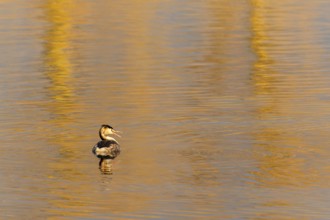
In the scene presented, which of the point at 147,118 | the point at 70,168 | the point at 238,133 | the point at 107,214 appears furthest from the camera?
the point at 147,118

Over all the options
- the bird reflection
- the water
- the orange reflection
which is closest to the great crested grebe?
the bird reflection

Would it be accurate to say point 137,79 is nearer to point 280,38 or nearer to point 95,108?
point 95,108

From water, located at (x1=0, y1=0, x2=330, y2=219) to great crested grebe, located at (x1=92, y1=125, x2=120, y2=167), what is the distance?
0.19 m

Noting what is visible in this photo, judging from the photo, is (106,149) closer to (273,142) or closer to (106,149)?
(106,149)

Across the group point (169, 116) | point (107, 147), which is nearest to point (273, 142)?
point (107, 147)

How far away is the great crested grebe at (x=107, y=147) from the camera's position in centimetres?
1995

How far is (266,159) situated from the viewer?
19.5 meters

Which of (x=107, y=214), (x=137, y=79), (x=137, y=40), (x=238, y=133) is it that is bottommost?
(x=107, y=214)

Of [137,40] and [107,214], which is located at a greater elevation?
[137,40]

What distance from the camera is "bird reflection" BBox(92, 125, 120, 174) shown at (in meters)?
19.7

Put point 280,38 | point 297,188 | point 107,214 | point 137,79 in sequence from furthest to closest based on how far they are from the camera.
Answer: point 280,38 → point 137,79 → point 297,188 → point 107,214

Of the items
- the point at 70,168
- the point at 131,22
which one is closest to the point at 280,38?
the point at 131,22

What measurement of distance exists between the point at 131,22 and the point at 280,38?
261 inches

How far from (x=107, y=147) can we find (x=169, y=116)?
3.30 m
